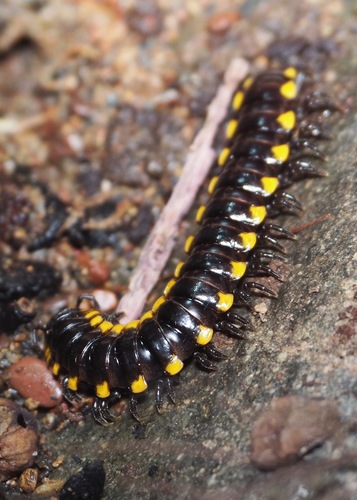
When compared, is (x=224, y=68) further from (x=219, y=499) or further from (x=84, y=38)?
(x=219, y=499)

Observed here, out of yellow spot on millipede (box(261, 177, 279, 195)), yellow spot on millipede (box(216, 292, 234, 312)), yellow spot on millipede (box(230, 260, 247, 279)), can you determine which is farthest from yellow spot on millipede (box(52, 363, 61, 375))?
yellow spot on millipede (box(261, 177, 279, 195))

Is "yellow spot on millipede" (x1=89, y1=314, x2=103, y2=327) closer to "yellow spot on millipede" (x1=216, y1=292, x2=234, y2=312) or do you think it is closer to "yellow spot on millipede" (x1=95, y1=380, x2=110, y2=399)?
"yellow spot on millipede" (x1=95, y1=380, x2=110, y2=399)

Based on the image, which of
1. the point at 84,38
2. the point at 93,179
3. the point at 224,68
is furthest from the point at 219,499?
the point at 84,38

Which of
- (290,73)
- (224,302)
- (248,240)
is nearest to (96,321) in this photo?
(224,302)

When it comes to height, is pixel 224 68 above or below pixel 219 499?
above

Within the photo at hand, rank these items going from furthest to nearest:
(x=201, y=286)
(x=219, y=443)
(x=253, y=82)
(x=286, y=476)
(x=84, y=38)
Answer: (x=84, y=38) < (x=253, y=82) < (x=201, y=286) < (x=219, y=443) < (x=286, y=476)

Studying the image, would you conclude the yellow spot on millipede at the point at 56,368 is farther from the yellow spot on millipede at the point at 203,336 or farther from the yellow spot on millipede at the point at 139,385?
the yellow spot on millipede at the point at 203,336
